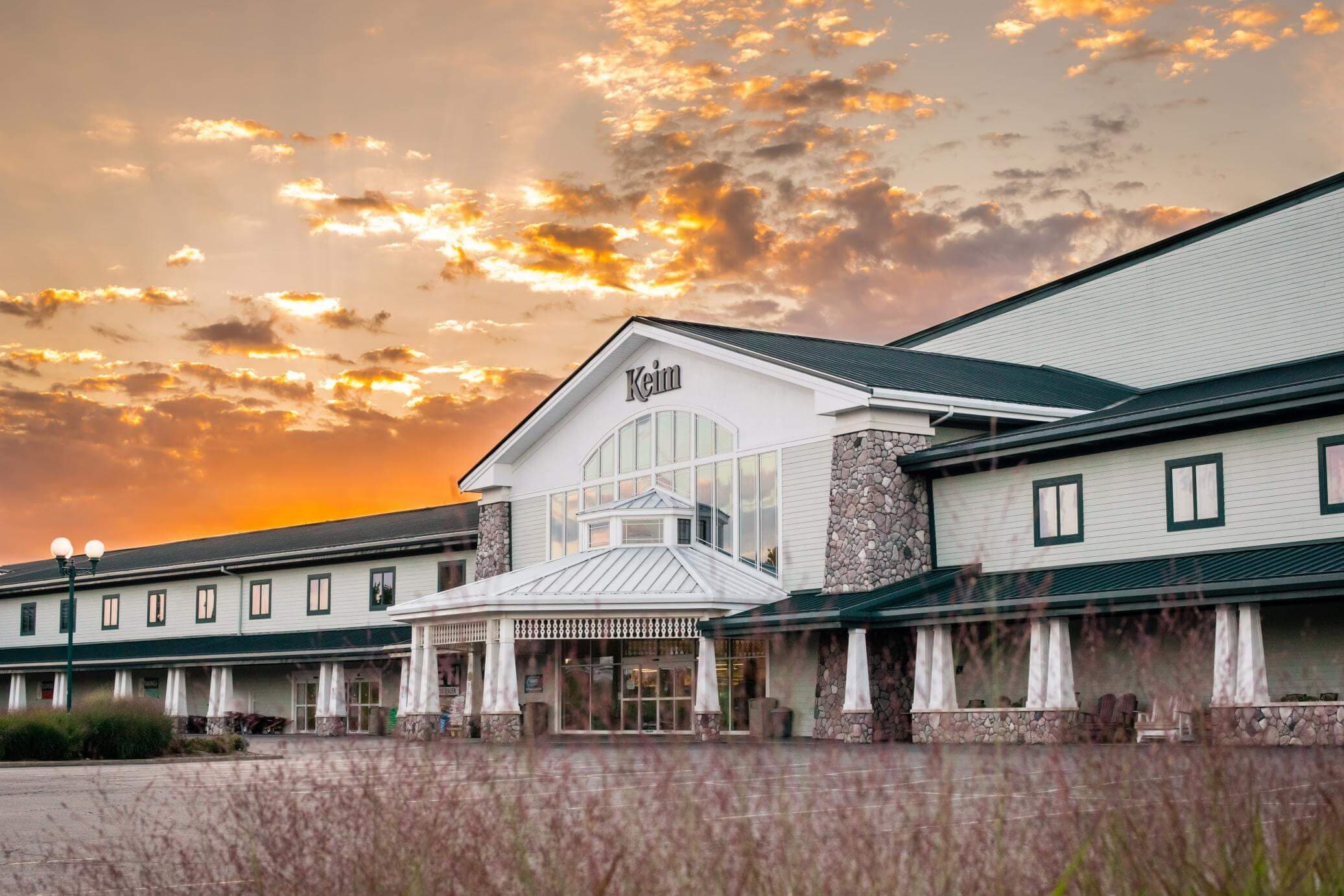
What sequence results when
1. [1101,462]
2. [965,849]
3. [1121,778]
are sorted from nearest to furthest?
[965,849], [1121,778], [1101,462]

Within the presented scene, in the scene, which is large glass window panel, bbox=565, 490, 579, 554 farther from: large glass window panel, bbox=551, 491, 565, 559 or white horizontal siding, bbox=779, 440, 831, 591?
white horizontal siding, bbox=779, 440, 831, 591

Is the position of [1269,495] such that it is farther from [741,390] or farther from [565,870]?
[565,870]

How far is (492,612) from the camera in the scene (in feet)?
106

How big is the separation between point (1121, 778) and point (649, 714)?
96.3 ft

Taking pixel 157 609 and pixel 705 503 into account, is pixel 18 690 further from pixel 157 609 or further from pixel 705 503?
pixel 705 503

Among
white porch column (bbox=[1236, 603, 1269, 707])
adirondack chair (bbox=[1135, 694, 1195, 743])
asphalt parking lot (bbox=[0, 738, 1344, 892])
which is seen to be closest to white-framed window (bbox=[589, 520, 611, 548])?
white porch column (bbox=[1236, 603, 1269, 707])

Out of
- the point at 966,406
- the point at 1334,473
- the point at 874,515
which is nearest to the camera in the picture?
the point at 1334,473

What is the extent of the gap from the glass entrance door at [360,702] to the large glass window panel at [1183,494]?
25.5 metres

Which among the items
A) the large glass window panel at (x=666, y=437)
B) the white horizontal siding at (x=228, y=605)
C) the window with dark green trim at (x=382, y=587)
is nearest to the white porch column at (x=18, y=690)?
the white horizontal siding at (x=228, y=605)

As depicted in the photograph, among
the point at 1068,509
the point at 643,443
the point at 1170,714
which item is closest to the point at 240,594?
the point at 643,443

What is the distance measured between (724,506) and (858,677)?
6723 mm

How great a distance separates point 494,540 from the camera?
40.7m

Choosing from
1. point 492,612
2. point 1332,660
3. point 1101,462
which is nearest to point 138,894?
point 1332,660

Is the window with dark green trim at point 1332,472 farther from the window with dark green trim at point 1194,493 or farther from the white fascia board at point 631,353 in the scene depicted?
the white fascia board at point 631,353
